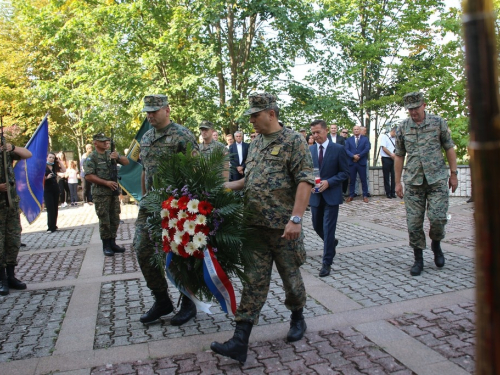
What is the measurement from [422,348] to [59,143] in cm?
3947

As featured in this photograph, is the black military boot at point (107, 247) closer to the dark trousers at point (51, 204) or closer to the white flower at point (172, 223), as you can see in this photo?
the dark trousers at point (51, 204)

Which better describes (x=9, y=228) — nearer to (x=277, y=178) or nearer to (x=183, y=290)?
(x=183, y=290)

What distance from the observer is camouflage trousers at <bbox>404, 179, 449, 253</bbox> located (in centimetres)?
586

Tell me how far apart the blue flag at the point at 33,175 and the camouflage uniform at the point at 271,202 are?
17.8 feet

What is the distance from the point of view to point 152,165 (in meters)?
4.64

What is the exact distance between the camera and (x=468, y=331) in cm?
406

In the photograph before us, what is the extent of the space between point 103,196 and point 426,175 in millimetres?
5383

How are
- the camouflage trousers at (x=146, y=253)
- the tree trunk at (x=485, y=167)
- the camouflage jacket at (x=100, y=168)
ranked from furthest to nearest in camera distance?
the camouflage jacket at (x=100, y=168), the camouflage trousers at (x=146, y=253), the tree trunk at (x=485, y=167)

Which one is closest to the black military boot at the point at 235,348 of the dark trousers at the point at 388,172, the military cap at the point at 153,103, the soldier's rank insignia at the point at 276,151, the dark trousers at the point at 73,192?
the soldier's rank insignia at the point at 276,151

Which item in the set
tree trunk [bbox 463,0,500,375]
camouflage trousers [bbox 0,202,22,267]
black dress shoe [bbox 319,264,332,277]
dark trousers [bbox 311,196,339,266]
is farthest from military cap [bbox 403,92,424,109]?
camouflage trousers [bbox 0,202,22,267]

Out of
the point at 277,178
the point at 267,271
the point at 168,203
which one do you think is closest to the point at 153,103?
the point at 168,203

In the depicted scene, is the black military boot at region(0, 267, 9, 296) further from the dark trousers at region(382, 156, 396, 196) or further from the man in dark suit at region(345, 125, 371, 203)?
the dark trousers at region(382, 156, 396, 196)

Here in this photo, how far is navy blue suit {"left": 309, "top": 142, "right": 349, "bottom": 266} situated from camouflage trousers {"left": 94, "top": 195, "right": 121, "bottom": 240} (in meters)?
3.81

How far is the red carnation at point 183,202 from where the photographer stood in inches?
145
